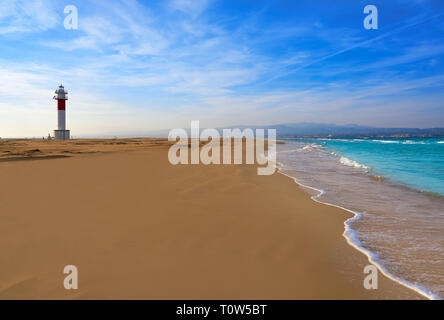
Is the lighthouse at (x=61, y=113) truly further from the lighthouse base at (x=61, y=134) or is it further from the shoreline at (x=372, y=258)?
the shoreline at (x=372, y=258)

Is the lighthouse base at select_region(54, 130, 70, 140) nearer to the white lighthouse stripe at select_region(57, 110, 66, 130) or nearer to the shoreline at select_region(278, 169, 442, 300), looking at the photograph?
the white lighthouse stripe at select_region(57, 110, 66, 130)

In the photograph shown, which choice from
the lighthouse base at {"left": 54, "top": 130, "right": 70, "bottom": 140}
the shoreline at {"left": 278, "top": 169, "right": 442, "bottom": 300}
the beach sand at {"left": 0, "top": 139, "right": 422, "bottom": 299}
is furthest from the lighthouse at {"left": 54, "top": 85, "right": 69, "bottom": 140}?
the shoreline at {"left": 278, "top": 169, "right": 442, "bottom": 300}

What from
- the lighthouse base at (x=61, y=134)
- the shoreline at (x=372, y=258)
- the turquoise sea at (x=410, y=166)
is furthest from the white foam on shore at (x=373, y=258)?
the lighthouse base at (x=61, y=134)

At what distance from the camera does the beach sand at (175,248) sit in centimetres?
292

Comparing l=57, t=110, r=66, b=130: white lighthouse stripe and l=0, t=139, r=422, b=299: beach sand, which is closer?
l=0, t=139, r=422, b=299: beach sand

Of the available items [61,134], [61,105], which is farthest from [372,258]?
[61,105]

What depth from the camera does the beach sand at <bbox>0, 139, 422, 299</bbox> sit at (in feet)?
9.59

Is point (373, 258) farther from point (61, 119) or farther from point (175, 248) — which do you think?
point (61, 119)

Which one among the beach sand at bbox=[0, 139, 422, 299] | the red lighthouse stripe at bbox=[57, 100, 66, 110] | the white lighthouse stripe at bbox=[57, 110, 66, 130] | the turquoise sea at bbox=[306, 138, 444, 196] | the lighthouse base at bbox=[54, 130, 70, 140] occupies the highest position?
the red lighthouse stripe at bbox=[57, 100, 66, 110]

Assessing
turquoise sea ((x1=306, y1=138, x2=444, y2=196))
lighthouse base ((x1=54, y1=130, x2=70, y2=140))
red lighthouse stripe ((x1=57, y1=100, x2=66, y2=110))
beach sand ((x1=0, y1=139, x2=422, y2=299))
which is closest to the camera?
beach sand ((x1=0, y1=139, x2=422, y2=299))
